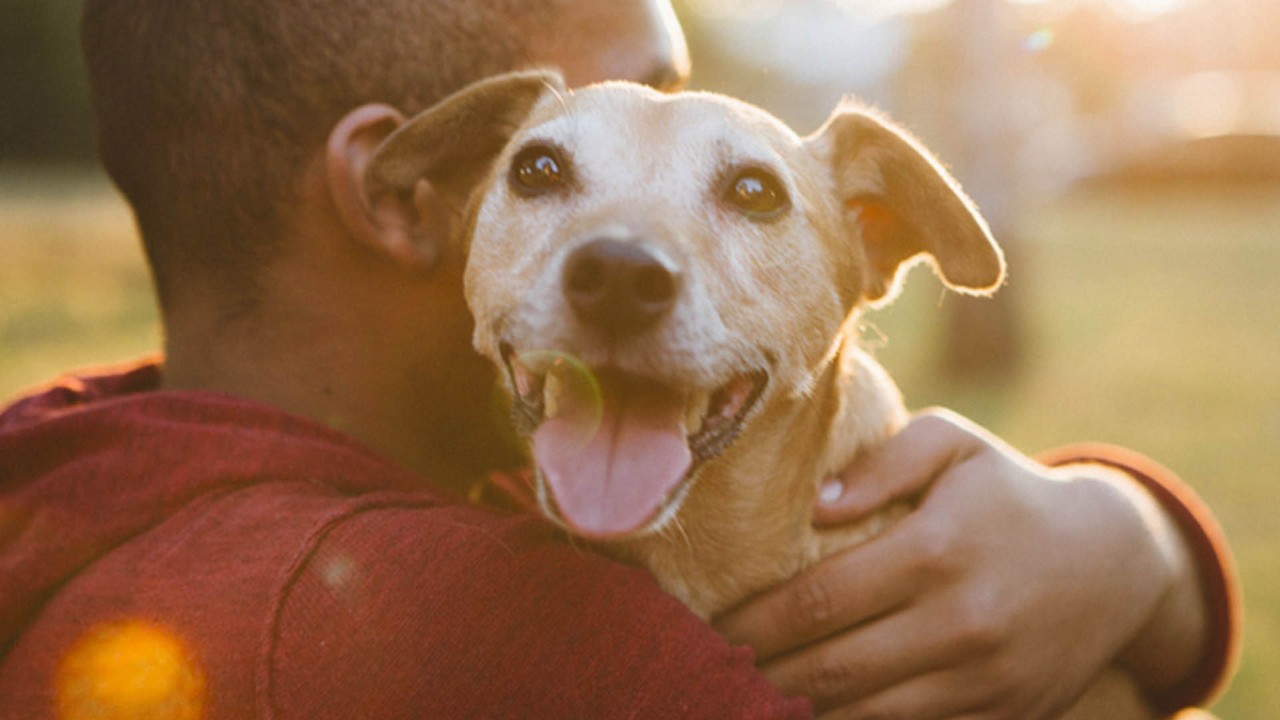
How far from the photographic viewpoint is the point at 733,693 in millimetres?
1871

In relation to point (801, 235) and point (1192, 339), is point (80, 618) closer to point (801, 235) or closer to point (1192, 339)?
point (801, 235)

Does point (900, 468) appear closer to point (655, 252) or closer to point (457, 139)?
point (655, 252)

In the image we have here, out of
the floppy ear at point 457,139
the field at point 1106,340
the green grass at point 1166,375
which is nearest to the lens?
the floppy ear at point 457,139

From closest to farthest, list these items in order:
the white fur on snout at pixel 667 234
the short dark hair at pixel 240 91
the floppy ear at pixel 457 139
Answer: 1. the white fur on snout at pixel 667 234
2. the floppy ear at pixel 457 139
3. the short dark hair at pixel 240 91

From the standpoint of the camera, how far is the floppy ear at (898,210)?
8.44 ft

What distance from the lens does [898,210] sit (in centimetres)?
277

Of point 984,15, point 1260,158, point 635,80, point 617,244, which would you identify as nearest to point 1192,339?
point 984,15

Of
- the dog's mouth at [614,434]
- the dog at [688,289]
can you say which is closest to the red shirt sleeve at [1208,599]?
the dog at [688,289]

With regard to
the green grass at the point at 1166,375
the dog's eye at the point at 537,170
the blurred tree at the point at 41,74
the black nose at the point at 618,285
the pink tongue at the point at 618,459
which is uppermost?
the blurred tree at the point at 41,74

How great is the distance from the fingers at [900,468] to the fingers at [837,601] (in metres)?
0.14

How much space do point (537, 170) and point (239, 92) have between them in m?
0.74

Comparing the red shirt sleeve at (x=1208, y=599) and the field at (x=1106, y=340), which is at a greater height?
the red shirt sleeve at (x=1208, y=599)

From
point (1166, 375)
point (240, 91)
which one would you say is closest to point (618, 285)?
point (240, 91)

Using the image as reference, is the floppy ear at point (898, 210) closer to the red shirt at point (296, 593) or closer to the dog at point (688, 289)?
the dog at point (688, 289)
